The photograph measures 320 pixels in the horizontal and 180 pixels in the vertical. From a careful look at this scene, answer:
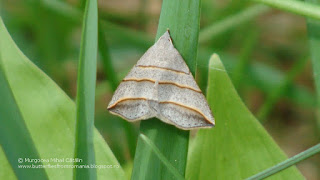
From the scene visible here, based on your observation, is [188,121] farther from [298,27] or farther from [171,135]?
[298,27]

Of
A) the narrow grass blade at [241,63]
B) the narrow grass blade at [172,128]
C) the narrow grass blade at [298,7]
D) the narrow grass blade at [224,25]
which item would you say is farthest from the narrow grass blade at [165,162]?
the narrow grass blade at [224,25]

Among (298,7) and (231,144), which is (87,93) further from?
(298,7)

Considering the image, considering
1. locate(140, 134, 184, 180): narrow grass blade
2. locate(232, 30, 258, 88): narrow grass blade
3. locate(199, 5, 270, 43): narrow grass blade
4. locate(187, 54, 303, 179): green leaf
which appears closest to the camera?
locate(140, 134, 184, 180): narrow grass blade

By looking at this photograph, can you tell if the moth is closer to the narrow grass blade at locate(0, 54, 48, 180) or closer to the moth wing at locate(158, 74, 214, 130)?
the moth wing at locate(158, 74, 214, 130)

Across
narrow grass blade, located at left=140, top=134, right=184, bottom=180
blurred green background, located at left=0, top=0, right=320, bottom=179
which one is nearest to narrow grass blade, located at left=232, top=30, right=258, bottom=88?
blurred green background, located at left=0, top=0, right=320, bottom=179

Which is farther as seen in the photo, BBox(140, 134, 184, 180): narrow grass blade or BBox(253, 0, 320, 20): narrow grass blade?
BBox(253, 0, 320, 20): narrow grass blade

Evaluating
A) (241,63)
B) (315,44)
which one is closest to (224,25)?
(241,63)
